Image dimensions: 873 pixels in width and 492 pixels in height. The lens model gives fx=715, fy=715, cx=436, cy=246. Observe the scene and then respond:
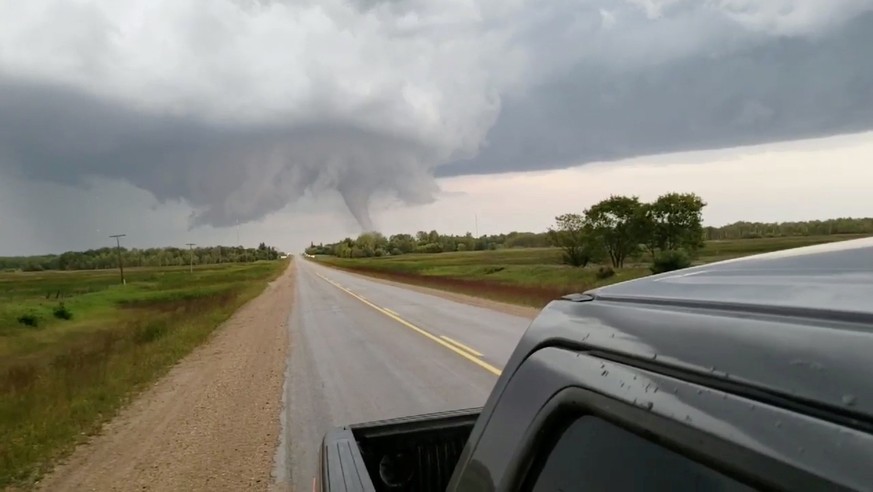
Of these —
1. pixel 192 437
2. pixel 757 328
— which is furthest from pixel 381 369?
pixel 757 328

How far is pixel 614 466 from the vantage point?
132cm

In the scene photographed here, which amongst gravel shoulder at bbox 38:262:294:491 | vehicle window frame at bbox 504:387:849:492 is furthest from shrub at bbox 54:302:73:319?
vehicle window frame at bbox 504:387:849:492

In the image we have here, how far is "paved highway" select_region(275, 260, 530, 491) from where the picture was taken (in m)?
8.23

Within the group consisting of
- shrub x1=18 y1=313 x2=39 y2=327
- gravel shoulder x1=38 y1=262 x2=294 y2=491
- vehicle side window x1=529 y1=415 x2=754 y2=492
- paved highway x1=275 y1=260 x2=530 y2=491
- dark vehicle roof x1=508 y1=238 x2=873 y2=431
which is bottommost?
shrub x1=18 y1=313 x2=39 y2=327

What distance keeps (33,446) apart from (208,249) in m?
198

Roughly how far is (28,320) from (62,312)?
3697 millimetres

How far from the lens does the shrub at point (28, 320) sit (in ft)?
114

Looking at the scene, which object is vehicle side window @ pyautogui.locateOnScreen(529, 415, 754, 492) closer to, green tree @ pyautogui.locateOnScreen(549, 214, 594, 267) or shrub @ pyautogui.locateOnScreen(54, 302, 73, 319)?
shrub @ pyautogui.locateOnScreen(54, 302, 73, 319)

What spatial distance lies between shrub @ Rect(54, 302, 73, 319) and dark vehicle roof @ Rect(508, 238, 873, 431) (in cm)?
4171

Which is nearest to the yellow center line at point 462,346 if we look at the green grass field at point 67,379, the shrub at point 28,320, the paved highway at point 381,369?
the paved highway at point 381,369

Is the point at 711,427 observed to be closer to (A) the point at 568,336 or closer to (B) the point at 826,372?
(B) the point at 826,372

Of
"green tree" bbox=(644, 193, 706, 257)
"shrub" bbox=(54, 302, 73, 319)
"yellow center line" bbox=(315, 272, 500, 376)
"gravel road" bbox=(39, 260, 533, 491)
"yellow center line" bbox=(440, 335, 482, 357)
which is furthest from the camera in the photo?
"green tree" bbox=(644, 193, 706, 257)

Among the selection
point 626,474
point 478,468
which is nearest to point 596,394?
point 626,474

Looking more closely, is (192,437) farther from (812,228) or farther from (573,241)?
(573,241)
